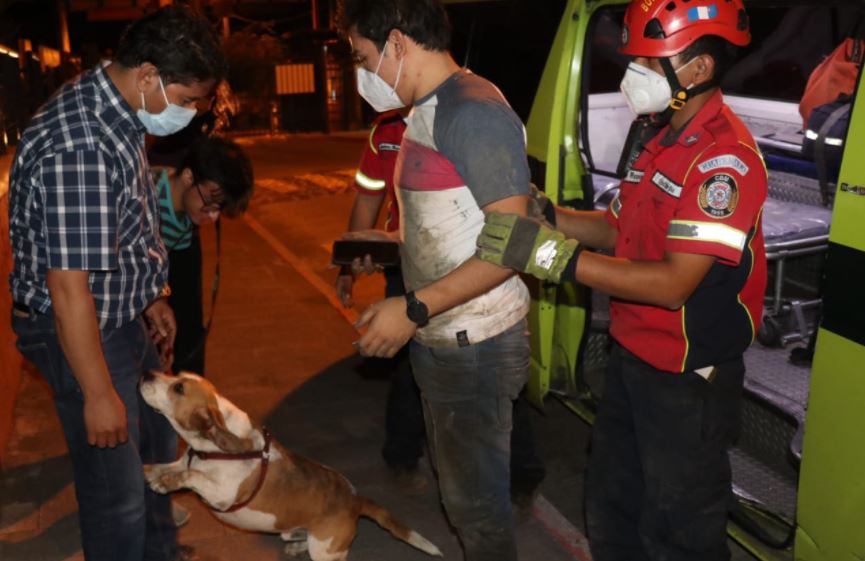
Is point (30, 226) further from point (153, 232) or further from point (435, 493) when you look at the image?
point (435, 493)

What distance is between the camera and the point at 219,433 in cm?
328

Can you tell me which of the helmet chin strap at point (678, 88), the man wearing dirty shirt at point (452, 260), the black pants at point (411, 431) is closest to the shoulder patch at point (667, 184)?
the helmet chin strap at point (678, 88)

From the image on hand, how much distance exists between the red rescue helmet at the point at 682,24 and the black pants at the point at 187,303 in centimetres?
264

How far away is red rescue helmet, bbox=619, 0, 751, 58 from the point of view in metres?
2.53

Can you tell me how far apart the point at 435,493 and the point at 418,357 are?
A: 1.62m

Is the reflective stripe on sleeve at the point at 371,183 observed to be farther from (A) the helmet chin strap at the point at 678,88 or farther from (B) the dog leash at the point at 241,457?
(A) the helmet chin strap at the point at 678,88

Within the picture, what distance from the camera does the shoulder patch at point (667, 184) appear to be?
254cm

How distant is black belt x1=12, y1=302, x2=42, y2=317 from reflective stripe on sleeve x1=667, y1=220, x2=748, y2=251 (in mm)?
2005

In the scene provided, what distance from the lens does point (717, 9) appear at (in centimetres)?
254

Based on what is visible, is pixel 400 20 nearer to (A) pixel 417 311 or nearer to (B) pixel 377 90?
(B) pixel 377 90

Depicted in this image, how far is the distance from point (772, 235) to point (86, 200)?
4.01m

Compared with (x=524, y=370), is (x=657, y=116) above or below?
above

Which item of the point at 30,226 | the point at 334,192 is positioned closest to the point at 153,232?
the point at 30,226

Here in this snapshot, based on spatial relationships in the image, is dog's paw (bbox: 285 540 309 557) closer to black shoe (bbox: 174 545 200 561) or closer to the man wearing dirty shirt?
black shoe (bbox: 174 545 200 561)
